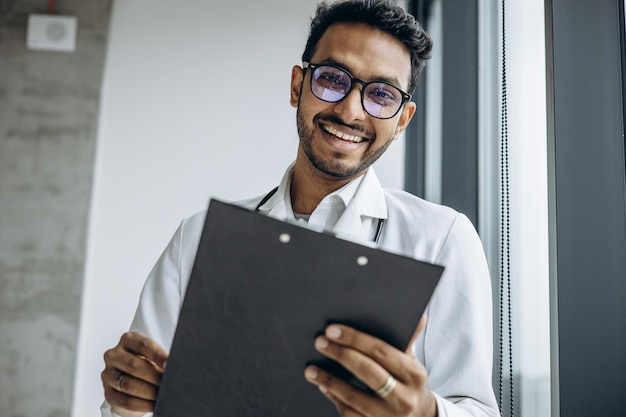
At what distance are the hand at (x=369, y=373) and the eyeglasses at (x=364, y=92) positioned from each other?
0.63 m

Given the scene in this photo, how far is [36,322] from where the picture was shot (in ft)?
9.99

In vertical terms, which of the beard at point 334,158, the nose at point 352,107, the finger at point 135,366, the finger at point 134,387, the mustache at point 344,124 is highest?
the nose at point 352,107

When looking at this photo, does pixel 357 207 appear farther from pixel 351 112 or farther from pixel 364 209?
pixel 351 112

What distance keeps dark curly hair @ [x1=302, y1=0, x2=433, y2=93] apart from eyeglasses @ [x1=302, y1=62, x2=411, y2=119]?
0.12 metres

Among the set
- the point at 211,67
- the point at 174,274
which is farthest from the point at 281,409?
the point at 211,67

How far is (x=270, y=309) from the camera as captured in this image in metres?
0.85

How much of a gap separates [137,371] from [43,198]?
92.6 inches

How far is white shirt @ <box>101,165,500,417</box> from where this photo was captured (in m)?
1.15

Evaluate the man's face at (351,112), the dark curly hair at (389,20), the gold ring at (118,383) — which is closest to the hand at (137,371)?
the gold ring at (118,383)

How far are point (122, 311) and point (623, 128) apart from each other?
242 cm

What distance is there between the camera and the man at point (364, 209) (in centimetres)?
115

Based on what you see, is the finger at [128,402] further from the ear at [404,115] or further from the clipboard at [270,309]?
the ear at [404,115]

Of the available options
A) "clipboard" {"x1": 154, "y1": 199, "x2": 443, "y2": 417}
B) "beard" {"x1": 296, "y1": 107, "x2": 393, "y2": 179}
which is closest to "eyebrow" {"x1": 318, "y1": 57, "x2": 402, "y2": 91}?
"beard" {"x1": 296, "y1": 107, "x2": 393, "y2": 179}

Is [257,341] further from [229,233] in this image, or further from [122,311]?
[122,311]
